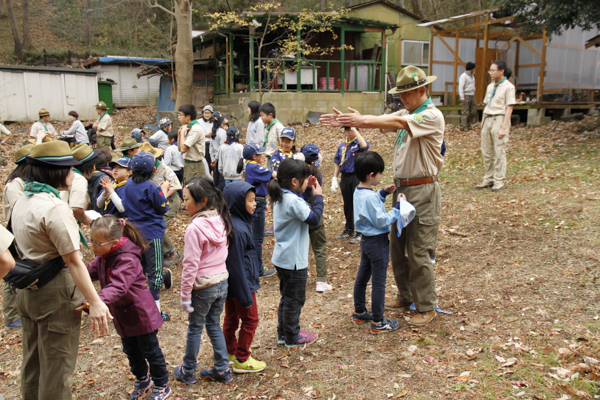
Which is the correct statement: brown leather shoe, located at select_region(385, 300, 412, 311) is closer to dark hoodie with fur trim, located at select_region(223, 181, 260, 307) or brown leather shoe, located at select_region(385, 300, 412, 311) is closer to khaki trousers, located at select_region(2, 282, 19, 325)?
dark hoodie with fur trim, located at select_region(223, 181, 260, 307)

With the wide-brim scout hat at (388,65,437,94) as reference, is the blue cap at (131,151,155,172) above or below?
below

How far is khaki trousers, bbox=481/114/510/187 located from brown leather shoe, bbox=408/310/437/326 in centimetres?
523

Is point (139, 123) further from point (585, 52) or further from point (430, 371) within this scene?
point (430, 371)

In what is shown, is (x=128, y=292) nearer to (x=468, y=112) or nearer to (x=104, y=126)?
(x=104, y=126)

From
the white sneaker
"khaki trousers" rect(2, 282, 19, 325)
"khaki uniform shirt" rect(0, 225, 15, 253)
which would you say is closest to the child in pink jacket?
"khaki uniform shirt" rect(0, 225, 15, 253)

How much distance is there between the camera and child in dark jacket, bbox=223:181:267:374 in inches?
151

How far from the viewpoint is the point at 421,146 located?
4.36m

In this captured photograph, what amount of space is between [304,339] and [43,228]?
263 cm

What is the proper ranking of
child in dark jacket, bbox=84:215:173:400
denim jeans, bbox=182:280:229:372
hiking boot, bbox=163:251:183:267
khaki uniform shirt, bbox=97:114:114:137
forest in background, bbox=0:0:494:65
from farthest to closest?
1. forest in background, bbox=0:0:494:65
2. khaki uniform shirt, bbox=97:114:114:137
3. hiking boot, bbox=163:251:183:267
4. denim jeans, bbox=182:280:229:372
5. child in dark jacket, bbox=84:215:173:400

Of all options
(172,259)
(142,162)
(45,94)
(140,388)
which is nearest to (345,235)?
(172,259)

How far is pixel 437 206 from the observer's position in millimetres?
4504

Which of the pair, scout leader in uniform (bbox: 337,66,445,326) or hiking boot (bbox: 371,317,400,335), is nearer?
scout leader in uniform (bbox: 337,66,445,326)

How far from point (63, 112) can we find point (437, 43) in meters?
18.5

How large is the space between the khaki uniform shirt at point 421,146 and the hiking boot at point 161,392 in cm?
296
